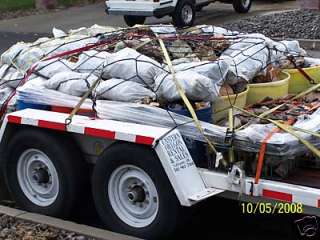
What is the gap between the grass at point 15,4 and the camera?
23375 millimetres

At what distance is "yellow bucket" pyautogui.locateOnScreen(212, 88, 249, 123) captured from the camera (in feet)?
17.8

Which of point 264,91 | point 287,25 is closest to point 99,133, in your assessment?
point 264,91

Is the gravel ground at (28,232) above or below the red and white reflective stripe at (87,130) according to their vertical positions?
below

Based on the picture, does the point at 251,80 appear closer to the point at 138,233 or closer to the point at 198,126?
the point at 198,126

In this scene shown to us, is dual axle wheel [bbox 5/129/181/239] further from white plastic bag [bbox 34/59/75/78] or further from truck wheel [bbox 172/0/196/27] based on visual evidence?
truck wheel [bbox 172/0/196/27]

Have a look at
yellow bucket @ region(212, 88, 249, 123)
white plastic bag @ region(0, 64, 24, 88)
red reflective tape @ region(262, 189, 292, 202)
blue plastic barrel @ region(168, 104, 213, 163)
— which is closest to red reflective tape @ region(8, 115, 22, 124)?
white plastic bag @ region(0, 64, 24, 88)

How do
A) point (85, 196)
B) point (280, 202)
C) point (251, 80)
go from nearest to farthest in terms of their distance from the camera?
point (280, 202) < point (85, 196) < point (251, 80)

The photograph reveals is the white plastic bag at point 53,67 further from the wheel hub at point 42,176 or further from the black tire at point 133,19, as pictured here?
the black tire at point 133,19

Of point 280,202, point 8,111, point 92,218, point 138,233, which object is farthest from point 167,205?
point 8,111

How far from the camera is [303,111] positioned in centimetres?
533

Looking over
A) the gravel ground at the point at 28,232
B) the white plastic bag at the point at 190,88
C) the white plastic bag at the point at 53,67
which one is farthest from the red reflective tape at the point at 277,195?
the white plastic bag at the point at 53,67

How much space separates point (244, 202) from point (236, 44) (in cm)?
184

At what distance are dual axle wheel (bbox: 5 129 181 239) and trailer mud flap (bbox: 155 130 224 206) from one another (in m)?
0.10

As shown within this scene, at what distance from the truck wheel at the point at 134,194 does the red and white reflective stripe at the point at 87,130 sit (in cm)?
7
